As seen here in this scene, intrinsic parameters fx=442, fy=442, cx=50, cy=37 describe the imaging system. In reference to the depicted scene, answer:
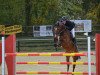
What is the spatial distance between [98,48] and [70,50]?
5.24 m

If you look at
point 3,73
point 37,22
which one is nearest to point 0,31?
point 37,22

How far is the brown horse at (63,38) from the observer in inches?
611

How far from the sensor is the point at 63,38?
51.9 ft

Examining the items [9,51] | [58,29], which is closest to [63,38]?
[58,29]

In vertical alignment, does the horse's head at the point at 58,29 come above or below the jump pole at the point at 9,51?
above

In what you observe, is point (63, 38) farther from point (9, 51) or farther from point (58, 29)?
point (9, 51)

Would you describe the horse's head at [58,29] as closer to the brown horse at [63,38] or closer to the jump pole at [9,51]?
the brown horse at [63,38]

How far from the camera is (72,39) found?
16.0 meters

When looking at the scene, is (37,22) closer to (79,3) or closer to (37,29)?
(37,29)

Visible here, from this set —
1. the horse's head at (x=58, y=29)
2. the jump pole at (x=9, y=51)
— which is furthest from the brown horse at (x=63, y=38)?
the jump pole at (x=9, y=51)

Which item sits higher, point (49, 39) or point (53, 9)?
point (53, 9)

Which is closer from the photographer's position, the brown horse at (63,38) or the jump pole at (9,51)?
the jump pole at (9,51)

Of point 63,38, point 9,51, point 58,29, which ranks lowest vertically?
point 9,51

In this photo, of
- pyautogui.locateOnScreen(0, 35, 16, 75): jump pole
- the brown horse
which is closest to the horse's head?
the brown horse
